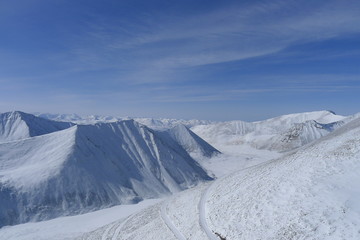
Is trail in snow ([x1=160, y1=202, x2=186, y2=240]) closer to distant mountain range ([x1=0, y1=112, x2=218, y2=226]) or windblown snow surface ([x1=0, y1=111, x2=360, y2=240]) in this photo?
windblown snow surface ([x1=0, y1=111, x2=360, y2=240])

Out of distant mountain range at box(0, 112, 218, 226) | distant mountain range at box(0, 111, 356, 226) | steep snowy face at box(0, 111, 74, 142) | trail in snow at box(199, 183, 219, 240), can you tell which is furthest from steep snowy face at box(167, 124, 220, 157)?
trail in snow at box(199, 183, 219, 240)

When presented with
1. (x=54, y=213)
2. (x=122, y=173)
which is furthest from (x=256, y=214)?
(x=122, y=173)

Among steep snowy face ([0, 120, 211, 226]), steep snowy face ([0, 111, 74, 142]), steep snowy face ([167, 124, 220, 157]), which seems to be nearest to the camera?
steep snowy face ([0, 120, 211, 226])

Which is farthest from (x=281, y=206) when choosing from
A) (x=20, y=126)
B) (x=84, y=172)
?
(x=20, y=126)

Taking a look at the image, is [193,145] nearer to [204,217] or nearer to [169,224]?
[169,224]

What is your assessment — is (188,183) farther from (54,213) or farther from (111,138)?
(54,213)

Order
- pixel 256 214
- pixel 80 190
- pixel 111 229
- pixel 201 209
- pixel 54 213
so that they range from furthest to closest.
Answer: pixel 80 190 < pixel 54 213 < pixel 111 229 < pixel 201 209 < pixel 256 214
